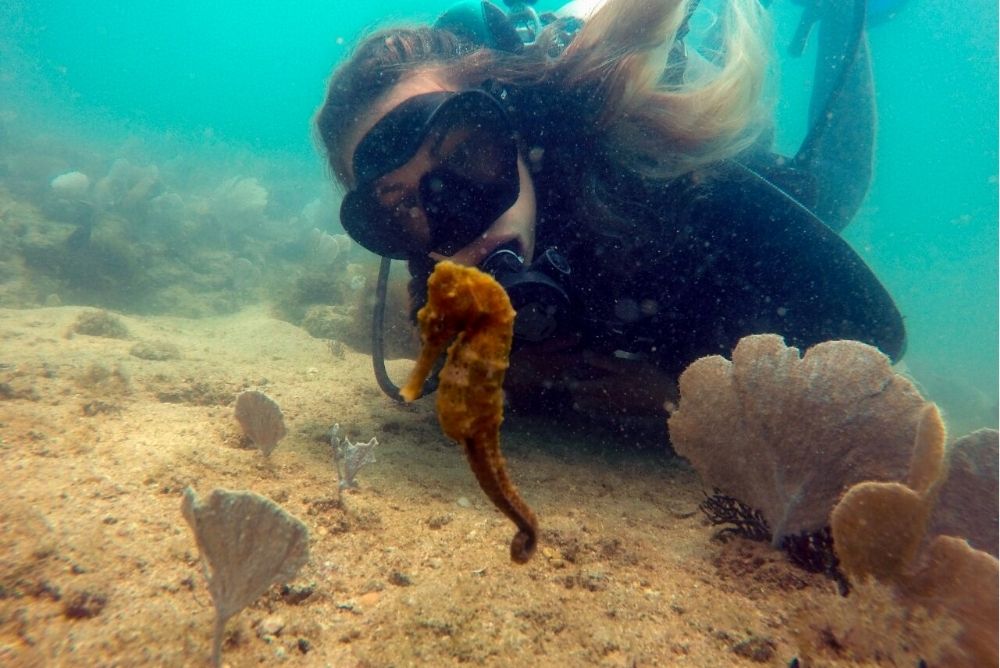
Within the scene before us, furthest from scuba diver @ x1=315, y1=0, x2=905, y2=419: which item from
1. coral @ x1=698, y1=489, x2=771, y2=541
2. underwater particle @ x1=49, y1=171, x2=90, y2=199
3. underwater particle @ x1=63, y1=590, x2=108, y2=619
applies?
underwater particle @ x1=49, y1=171, x2=90, y2=199

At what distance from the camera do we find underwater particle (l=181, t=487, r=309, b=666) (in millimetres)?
1423

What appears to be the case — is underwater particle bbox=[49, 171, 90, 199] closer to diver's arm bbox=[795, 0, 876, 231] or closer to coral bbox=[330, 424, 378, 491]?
coral bbox=[330, 424, 378, 491]

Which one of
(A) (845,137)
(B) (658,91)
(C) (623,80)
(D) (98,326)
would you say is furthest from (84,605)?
(A) (845,137)

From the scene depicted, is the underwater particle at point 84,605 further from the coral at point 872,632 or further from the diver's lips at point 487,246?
the diver's lips at point 487,246

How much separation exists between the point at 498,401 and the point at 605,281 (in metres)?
2.44

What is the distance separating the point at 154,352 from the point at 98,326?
1.71m

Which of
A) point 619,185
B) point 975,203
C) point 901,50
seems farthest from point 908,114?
point 619,185

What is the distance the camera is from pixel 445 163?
3094 mm

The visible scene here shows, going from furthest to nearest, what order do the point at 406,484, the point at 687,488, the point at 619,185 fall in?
the point at 619,185 < the point at 687,488 < the point at 406,484

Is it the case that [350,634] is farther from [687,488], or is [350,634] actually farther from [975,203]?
[975,203]

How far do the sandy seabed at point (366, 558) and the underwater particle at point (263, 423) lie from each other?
0.10m

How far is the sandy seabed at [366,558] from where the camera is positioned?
1443mm

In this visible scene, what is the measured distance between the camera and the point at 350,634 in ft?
4.89

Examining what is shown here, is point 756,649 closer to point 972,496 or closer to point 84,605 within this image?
point 972,496
